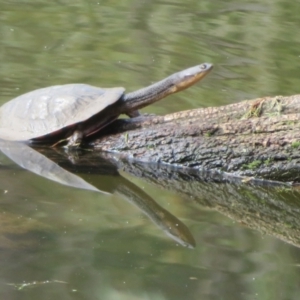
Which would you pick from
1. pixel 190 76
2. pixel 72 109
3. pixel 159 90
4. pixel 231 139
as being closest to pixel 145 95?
pixel 159 90

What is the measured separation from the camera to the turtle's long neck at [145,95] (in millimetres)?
5738

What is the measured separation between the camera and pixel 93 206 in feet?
15.4

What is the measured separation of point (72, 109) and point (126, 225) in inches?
61.4

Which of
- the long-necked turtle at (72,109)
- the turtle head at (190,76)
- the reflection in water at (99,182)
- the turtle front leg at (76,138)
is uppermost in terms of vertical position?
the turtle head at (190,76)

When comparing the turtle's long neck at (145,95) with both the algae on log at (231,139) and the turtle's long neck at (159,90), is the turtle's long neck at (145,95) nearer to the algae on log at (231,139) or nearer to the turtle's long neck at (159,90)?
the turtle's long neck at (159,90)

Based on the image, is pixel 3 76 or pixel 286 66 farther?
pixel 286 66

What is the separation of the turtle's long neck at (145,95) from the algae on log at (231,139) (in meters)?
0.29

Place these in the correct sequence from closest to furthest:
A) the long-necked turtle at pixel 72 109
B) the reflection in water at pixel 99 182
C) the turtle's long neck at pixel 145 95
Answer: the reflection in water at pixel 99 182
the long-necked turtle at pixel 72 109
the turtle's long neck at pixel 145 95

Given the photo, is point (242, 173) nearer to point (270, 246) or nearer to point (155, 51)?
point (270, 246)

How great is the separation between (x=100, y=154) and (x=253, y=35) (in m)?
5.71

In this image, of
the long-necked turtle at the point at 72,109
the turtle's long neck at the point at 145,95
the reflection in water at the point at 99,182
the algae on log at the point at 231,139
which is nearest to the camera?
the reflection in water at the point at 99,182

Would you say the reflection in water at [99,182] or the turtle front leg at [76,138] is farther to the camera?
the turtle front leg at [76,138]

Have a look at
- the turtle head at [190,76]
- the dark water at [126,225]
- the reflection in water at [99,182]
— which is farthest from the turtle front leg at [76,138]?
the turtle head at [190,76]

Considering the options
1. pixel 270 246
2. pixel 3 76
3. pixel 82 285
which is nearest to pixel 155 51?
pixel 3 76
